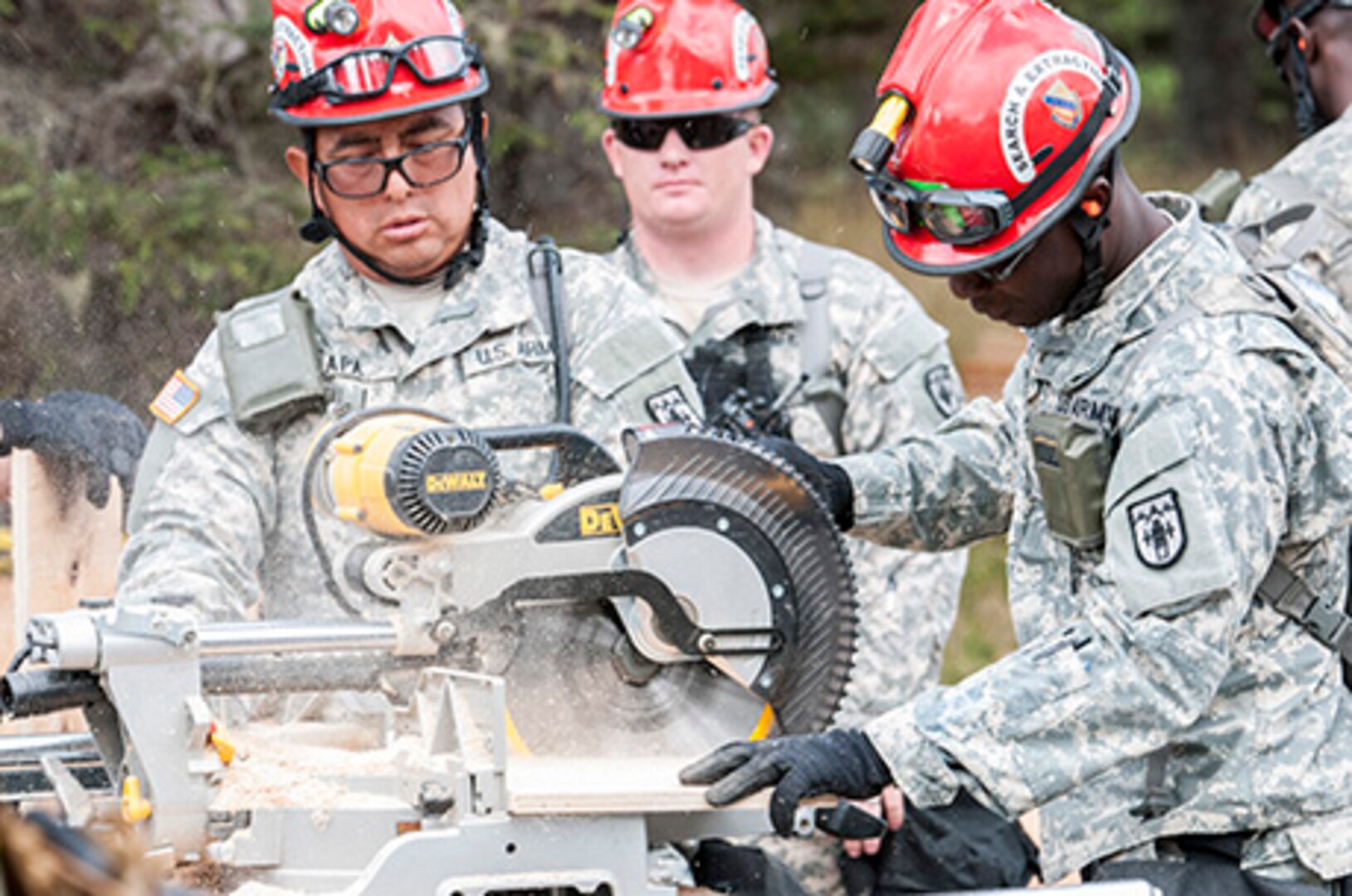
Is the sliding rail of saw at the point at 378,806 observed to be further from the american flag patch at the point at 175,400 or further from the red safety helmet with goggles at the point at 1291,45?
the red safety helmet with goggles at the point at 1291,45

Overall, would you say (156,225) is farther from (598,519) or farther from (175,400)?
(598,519)

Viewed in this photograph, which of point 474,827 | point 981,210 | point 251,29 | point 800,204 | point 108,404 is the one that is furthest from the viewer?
point 800,204

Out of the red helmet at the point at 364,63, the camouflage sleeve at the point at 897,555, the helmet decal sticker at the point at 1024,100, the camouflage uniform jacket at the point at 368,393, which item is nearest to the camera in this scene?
the helmet decal sticker at the point at 1024,100

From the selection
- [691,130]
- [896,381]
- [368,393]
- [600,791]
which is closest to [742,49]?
[691,130]

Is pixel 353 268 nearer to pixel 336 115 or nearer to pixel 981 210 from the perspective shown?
pixel 336 115

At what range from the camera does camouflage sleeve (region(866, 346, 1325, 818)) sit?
338 cm

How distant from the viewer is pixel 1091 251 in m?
3.62

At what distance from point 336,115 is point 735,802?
1.80 m

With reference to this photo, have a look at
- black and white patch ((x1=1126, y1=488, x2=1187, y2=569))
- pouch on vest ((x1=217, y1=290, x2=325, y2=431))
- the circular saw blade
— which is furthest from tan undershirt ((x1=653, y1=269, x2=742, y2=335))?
black and white patch ((x1=1126, y1=488, x2=1187, y2=569))

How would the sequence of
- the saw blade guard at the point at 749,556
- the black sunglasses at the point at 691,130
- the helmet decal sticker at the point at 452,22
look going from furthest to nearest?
the black sunglasses at the point at 691,130, the helmet decal sticker at the point at 452,22, the saw blade guard at the point at 749,556

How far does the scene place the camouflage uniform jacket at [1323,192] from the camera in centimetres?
574

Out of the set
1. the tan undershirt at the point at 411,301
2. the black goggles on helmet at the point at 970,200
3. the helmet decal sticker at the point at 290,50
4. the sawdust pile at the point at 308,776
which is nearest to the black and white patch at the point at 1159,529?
the black goggles on helmet at the point at 970,200

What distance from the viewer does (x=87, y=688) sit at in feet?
11.2

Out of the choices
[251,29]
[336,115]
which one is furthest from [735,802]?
[251,29]
